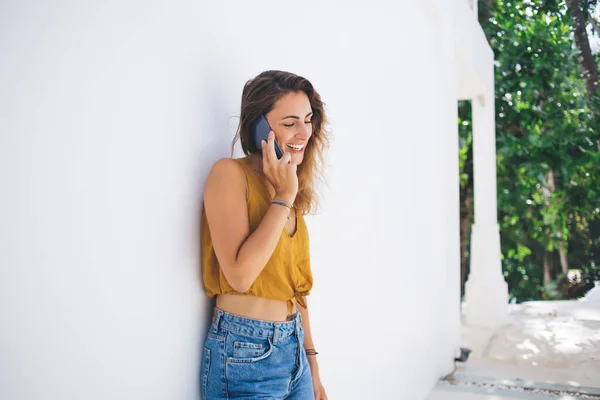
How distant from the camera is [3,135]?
1077 millimetres

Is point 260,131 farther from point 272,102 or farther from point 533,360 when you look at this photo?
point 533,360

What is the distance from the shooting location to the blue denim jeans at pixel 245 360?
167 cm

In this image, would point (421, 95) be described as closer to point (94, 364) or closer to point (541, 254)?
point (94, 364)

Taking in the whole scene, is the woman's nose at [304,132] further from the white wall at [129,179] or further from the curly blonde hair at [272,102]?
the white wall at [129,179]

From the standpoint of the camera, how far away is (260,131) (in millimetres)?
1834

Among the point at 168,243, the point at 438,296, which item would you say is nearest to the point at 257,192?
the point at 168,243

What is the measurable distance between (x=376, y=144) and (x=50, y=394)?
2667 millimetres

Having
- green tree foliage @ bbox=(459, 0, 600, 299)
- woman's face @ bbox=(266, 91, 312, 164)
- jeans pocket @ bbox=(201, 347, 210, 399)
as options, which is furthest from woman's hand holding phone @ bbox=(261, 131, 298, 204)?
green tree foliage @ bbox=(459, 0, 600, 299)

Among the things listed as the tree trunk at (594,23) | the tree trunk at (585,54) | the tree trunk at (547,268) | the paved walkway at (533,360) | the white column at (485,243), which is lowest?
the tree trunk at (547,268)

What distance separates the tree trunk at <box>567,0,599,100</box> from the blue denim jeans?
11062 mm

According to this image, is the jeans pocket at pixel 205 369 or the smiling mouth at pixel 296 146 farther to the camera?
the smiling mouth at pixel 296 146

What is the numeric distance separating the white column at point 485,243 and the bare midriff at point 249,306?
6489 millimetres

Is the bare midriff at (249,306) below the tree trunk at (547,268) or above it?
above

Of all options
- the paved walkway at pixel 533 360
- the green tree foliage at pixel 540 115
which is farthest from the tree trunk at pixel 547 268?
the paved walkway at pixel 533 360
